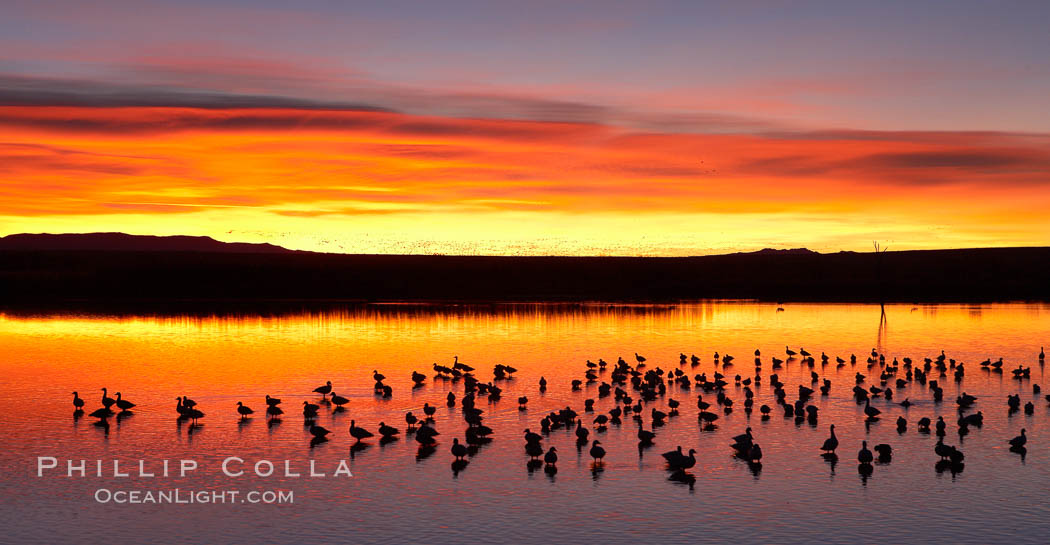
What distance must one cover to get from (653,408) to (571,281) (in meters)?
96.0

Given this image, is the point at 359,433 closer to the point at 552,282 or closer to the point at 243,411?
the point at 243,411

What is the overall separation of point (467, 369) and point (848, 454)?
19.3 m

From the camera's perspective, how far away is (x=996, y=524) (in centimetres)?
2188

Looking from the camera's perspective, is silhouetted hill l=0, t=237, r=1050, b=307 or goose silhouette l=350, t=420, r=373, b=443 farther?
silhouetted hill l=0, t=237, r=1050, b=307

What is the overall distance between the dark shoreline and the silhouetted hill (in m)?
0.16

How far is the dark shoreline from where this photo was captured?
104 m

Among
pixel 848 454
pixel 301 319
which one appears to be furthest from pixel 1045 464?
pixel 301 319

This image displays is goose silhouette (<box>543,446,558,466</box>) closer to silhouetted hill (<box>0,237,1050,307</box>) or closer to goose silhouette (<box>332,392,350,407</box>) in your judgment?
goose silhouette (<box>332,392,350,407</box>)

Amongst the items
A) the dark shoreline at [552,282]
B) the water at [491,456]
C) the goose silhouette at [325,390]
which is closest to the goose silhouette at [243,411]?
the water at [491,456]

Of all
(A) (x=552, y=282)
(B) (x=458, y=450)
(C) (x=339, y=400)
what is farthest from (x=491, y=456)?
(A) (x=552, y=282)

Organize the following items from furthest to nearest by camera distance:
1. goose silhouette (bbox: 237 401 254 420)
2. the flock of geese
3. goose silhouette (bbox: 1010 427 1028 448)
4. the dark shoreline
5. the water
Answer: the dark shoreline, goose silhouette (bbox: 237 401 254 420), goose silhouette (bbox: 1010 427 1028 448), the flock of geese, the water

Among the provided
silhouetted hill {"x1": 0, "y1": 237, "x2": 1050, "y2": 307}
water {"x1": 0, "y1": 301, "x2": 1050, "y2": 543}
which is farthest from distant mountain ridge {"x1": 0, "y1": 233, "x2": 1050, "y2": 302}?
water {"x1": 0, "y1": 301, "x2": 1050, "y2": 543}

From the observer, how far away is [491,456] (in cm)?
2856

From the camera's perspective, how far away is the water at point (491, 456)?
21781mm
